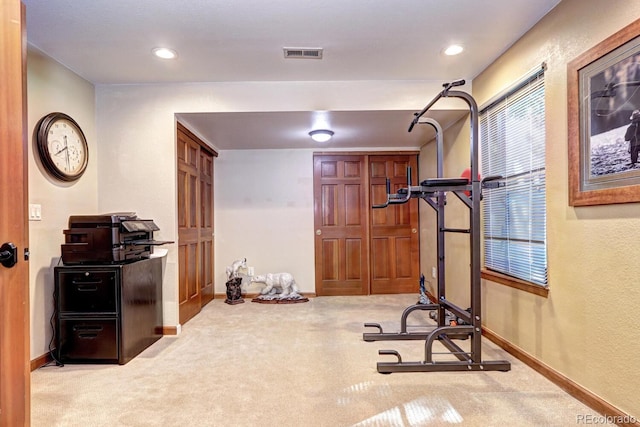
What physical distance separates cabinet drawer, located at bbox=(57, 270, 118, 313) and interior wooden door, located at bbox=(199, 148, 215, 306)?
174 centimetres

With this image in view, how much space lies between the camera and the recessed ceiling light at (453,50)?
2.68m

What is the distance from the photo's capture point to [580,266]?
2000mm

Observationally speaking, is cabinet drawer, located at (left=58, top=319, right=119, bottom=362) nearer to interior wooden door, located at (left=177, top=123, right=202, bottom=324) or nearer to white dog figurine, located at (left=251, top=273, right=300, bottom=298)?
interior wooden door, located at (left=177, top=123, right=202, bottom=324)

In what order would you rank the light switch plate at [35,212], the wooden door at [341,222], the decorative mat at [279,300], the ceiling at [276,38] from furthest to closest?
the wooden door at [341,222] → the decorative mat at [279,300] → the light switch plate at [35,212] → the ceiling at [276,38]

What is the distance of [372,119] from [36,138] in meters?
2.92

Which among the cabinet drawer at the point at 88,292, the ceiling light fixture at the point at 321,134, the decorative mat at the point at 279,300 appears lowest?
the decorative mat at the point at 279,300

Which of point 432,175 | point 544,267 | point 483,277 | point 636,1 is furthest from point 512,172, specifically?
point 432,175

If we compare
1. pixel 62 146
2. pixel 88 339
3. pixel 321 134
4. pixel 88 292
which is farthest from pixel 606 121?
pixel 62 146

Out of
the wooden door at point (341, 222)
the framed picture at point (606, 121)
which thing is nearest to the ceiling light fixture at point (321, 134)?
the wooden door at point (341, 222)

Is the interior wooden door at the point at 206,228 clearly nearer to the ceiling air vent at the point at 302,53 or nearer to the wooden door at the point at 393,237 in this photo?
the ceiling air vent at the point at 302,53

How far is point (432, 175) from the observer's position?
183 inches

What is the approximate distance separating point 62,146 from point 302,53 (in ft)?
6.95

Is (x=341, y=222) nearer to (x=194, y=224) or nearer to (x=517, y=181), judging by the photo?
(x=194, y=224)

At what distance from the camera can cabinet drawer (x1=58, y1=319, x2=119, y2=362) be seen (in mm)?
2631
